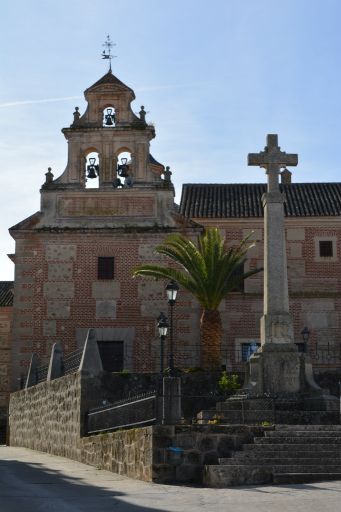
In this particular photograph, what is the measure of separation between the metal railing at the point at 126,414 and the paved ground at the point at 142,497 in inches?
44.2

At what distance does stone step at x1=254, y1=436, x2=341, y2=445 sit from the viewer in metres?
14.3

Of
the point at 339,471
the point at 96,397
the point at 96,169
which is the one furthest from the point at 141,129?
the point at 339,471

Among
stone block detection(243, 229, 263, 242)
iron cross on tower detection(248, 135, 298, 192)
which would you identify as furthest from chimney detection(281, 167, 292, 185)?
iron cross on tower detection(248, 135, 298, 192)

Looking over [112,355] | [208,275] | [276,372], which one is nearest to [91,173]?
[208,275]

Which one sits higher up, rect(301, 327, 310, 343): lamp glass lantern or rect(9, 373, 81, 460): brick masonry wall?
rect(301, 327, 310, 343): lamp glass lantern

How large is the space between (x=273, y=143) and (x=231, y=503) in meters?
12.0

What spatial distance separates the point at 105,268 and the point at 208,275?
16.4ft

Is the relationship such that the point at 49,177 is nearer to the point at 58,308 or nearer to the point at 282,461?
the point at 58,308

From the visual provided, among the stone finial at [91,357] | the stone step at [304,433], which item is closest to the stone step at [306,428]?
the stone step at [304,433]

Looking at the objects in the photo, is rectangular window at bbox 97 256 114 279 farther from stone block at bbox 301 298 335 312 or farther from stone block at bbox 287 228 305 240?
stone block at bbox 301 298 335 312

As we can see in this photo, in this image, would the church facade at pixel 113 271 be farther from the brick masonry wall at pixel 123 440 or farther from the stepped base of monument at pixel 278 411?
the stepped base of monument at pixel 278 411

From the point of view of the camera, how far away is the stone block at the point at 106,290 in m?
31.8

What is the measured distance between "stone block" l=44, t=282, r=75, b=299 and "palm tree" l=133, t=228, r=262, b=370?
3.81m

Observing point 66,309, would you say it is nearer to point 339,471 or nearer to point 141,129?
point 141,129
